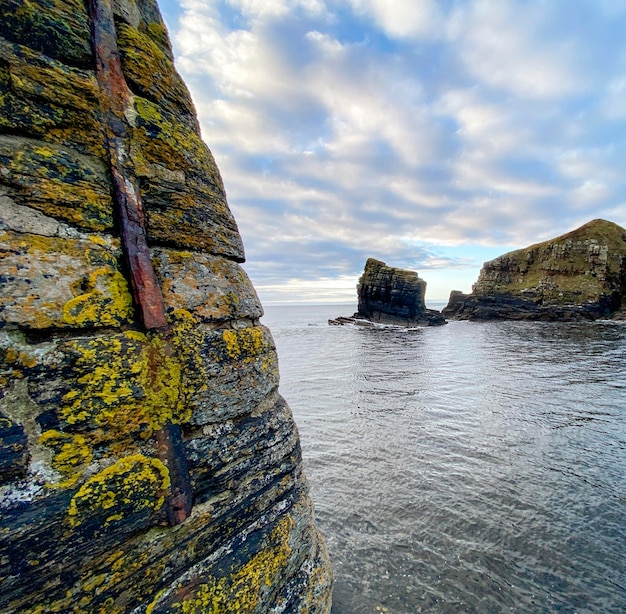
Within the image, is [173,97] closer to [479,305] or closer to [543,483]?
[543,483]

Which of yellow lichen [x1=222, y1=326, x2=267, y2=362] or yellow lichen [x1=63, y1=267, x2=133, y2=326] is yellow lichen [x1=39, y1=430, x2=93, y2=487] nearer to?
yellow lichen [x1=63, y1=267, x2=133, y2=326]

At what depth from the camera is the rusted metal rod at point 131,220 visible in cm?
254

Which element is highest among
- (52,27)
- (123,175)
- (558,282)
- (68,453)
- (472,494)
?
(558,282)

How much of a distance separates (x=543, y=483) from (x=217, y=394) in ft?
28.6

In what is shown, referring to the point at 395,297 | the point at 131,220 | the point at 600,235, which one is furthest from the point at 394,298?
the point at 131,220

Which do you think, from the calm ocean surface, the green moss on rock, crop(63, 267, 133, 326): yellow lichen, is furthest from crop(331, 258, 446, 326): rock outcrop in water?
the green moss on rock

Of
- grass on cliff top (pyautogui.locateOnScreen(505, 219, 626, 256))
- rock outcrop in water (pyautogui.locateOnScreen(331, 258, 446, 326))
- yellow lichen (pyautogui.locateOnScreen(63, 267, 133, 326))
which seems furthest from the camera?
grass on cliff top (pyautogui.locateOnScreen(505, 219, 626, 256))

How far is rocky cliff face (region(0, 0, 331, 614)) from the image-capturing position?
6.50 ft

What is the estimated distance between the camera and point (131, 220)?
8.72 ft

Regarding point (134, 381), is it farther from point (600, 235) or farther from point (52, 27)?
point (600, 235)

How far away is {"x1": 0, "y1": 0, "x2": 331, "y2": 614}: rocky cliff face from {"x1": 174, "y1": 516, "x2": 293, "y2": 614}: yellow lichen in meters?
0.01

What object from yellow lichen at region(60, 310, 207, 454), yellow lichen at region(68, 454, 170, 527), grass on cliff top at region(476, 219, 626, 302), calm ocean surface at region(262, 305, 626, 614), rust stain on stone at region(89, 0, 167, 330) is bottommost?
calm ocean surface at region(262, 305, 626, 614)

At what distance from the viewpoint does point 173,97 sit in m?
3.37

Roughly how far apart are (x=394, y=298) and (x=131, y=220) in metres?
69.5
